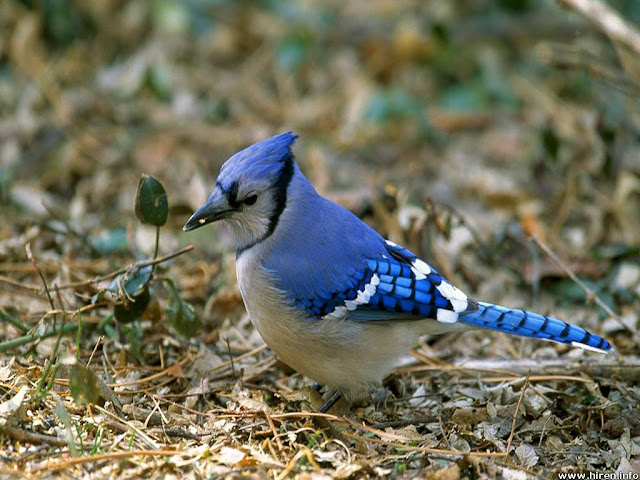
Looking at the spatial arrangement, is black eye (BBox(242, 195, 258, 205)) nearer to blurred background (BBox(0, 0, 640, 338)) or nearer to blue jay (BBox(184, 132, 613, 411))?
blue jay (BBox(184, 132, 613, 411))

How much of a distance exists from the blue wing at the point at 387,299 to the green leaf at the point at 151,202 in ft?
2.15

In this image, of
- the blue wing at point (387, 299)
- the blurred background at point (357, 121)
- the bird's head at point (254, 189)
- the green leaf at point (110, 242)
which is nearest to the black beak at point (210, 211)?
the bird's head at point (254, 189)

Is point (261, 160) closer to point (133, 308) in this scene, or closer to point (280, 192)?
point (280, 192)

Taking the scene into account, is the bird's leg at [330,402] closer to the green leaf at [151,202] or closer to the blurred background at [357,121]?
the green leaf at [151,202]

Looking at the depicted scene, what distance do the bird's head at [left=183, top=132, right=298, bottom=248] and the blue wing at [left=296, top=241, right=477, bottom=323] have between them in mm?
383

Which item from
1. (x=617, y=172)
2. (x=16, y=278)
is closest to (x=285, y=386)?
(x=16, y=278)

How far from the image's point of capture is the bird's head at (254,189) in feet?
10.2

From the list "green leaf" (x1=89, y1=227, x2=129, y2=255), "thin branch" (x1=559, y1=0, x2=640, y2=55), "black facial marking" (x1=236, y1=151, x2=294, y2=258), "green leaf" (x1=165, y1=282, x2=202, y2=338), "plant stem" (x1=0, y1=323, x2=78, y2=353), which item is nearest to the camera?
"plant stem" (x1=0, y1=323, x2=78, y2=353)

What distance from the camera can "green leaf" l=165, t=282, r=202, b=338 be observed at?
131 inches

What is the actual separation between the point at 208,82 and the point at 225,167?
3.48m

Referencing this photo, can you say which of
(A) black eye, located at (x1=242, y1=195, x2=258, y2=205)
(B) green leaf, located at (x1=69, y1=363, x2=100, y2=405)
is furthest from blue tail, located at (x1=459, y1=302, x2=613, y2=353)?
(B) green leaf, located at (x1=69, y1=363, x2=100, y2=405)

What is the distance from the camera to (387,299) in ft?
10.3

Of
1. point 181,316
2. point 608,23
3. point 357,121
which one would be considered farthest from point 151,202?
point 357,121

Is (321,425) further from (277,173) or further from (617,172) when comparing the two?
(617,172)
